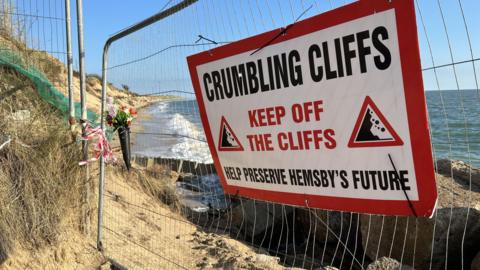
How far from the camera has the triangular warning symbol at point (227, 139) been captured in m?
3.22

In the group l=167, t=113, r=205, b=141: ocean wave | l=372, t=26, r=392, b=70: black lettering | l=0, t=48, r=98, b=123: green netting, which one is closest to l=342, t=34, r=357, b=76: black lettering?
l=372, t=26, r=392, b=70: black lettering

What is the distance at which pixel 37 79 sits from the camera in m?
5.52

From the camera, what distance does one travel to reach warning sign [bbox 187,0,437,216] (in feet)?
7.38

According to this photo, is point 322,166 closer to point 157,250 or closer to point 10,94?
point 157,250

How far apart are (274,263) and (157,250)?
4.48 ft

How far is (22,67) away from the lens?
5.59 m

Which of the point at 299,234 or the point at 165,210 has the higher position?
the point at 165,210

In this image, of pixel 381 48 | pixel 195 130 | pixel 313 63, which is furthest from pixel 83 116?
pixel 381 48

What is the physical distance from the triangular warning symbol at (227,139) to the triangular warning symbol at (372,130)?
3.16ft

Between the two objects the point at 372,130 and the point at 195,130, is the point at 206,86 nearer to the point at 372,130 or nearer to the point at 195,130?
the point at 372,130

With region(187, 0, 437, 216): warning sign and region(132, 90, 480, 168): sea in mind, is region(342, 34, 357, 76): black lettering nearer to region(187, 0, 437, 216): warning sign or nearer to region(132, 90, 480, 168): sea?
region(187, 0, 437, 216): warning sign

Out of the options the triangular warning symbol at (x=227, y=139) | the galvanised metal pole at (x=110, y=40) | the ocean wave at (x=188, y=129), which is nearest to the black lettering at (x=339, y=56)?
the triangular warning symbol at (x=227, y=139)

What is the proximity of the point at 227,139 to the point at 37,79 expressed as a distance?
10.8 feet

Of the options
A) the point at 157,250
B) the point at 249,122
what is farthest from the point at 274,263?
the point at 249,122
